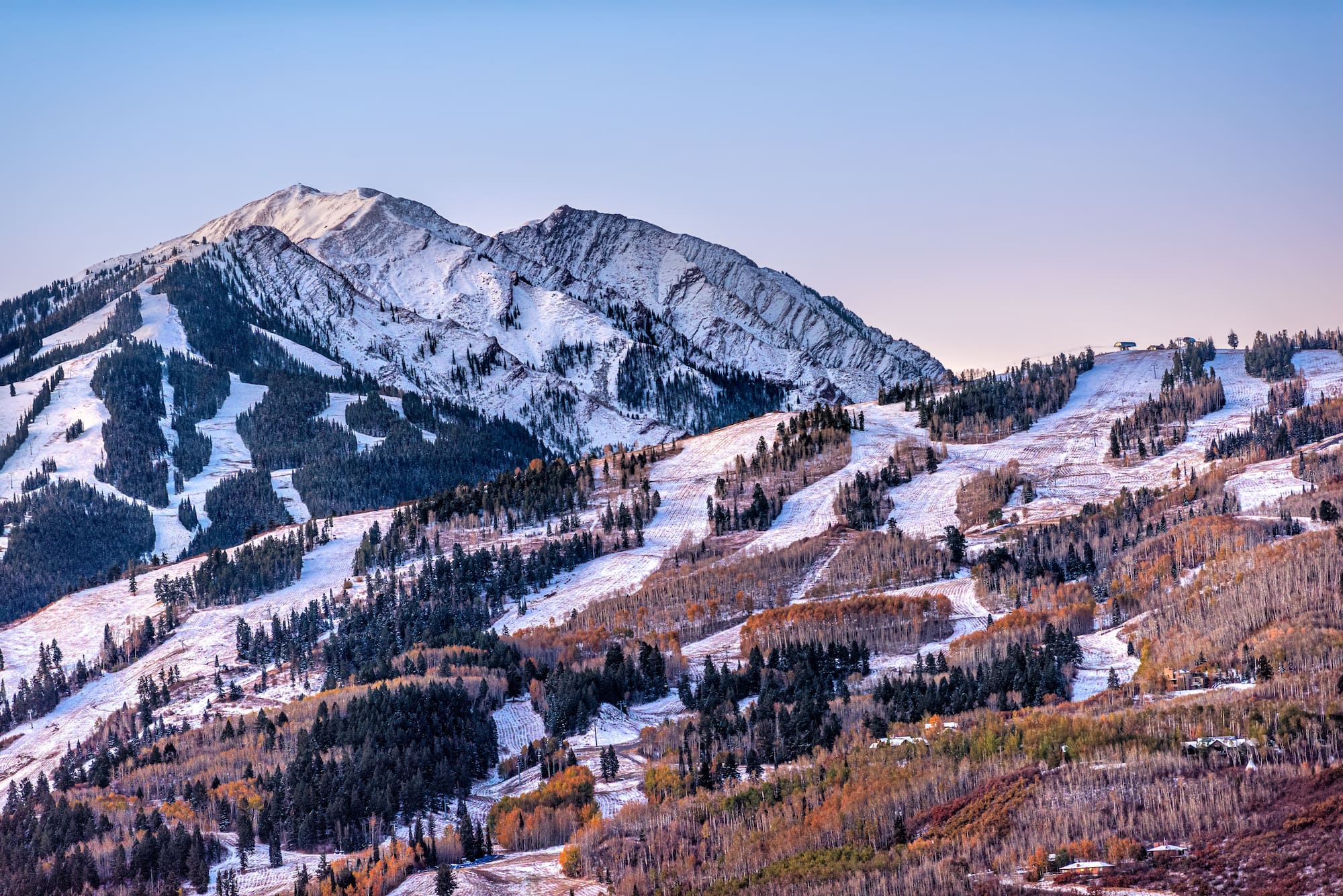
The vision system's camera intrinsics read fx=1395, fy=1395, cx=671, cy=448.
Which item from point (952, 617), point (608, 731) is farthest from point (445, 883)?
point (952, 617)

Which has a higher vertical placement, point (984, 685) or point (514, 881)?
point (984, 685)

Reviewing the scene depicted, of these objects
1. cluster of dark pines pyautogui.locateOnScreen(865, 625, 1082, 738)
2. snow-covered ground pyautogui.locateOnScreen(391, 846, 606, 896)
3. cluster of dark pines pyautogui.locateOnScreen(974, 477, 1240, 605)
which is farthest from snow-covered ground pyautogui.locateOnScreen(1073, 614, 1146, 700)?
snow-covered ground pyautogui.locateOnScreen(391, 846, 606, 896)

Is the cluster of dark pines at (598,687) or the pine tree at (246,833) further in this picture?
the cluster of dark pines at (598,687)

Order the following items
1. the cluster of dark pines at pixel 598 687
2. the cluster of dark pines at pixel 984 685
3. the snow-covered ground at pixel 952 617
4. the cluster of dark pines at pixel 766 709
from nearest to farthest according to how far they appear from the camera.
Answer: the cluster of dark pines at pixel 766 709 < the cluster of dark pines at pixel 984 685 < the cluster of dark pines at pixel 598 687 < the snow-covered ground at pixel 952 617

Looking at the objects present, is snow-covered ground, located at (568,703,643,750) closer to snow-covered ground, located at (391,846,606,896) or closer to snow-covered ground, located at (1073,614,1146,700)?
snow-covered ground, located at (391,846,606,896)

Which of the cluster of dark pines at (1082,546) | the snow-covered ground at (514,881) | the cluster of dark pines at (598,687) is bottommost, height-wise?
the snow-covered ground at (514,881)

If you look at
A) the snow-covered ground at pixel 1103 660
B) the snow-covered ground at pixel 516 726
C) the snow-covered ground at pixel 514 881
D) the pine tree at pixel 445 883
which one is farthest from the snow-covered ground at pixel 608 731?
the snow-covered ground at pixel 1103 660

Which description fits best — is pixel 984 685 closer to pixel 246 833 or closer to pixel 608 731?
pixel 608 731

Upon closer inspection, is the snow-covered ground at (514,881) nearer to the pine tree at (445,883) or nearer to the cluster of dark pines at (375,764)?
the pine tree at (445,883)

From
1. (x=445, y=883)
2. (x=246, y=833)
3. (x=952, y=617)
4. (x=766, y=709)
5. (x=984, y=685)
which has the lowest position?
(x=445, y=883)

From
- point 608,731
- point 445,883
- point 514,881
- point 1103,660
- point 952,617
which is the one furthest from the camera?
point 952,617

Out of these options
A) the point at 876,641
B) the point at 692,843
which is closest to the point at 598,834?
the point at 692,843

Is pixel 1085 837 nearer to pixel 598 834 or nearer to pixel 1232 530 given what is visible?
Result: pixel 598 834

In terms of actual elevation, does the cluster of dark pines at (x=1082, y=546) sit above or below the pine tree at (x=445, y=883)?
above
